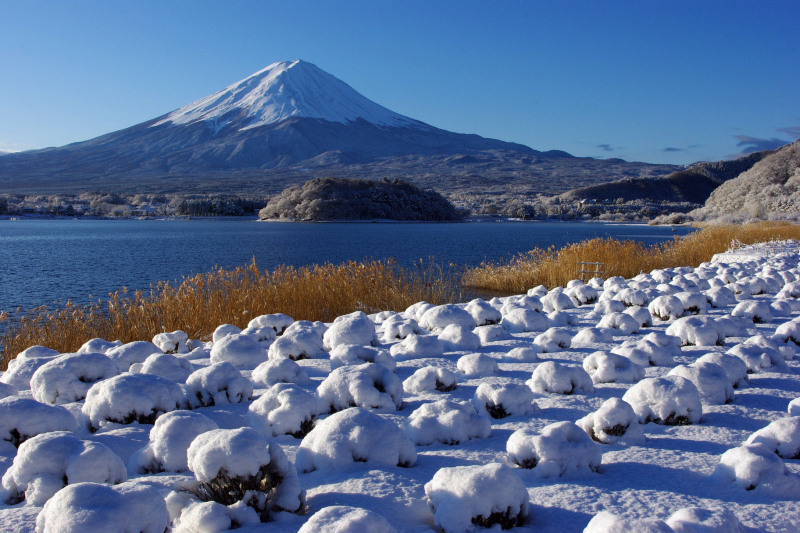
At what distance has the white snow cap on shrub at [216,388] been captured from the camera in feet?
9.44

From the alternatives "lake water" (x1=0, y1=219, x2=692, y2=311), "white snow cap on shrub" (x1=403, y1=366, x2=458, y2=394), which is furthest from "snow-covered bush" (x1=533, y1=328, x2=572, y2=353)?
"lake water" (x1=0, y1=219, x2=692, y2=311)

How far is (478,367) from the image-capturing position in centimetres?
344

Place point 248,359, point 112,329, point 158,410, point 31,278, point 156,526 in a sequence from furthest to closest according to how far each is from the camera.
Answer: point 31,278
point 112,329
point 248,359
point 158,410
point 156,526

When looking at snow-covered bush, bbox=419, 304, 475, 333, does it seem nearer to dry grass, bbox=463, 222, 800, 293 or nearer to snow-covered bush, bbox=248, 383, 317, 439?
→ snow-covered bush, bbox=248, 383, 317, 439

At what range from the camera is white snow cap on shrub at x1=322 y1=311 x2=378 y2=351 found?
4.29 m

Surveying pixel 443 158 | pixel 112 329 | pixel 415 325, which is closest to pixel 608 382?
pixel 415 325

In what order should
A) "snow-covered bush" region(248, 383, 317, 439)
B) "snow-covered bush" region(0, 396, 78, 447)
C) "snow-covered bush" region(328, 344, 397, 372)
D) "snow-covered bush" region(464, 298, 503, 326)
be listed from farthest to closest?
"snow-covered bush" region(464, 298, 503, 326) < "snow-covered bush" region(328, 344, 397, 372) < "snow-covered bush" region(248, 383, 317, 439) < "snow-covered bush" region(0, 396, 78, 447)

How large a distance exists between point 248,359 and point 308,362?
0.44m

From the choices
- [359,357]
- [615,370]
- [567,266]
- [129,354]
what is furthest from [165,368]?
[567,266]

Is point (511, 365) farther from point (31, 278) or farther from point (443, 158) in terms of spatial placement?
point (443, 158)

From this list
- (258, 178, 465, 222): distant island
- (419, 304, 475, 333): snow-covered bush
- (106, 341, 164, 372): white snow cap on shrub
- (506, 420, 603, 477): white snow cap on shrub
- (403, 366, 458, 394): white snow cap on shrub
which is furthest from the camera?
(258, 178, 465, 222): distant island

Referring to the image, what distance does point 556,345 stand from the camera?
411 cm

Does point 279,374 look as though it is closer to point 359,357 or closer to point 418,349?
point 359,357

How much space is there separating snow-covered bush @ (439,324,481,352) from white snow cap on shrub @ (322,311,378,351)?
0.58 metres
